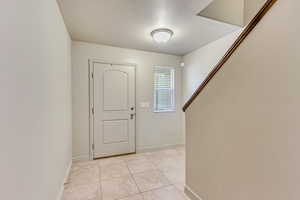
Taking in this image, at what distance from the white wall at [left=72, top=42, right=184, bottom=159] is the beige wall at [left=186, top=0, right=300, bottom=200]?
2148 mm

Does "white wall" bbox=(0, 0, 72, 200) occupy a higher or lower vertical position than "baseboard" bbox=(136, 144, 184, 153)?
higher

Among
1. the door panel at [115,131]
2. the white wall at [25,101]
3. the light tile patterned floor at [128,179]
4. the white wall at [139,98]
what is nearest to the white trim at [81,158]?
the white wall at [139,98]

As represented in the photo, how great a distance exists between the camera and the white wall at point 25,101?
778 mm

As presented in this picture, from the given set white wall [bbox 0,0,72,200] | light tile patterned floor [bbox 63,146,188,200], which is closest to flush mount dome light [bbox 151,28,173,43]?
white wall [bbox 0,0,72,200]

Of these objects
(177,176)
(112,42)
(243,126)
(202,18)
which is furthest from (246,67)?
(112,42)

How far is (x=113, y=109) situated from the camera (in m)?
3.37

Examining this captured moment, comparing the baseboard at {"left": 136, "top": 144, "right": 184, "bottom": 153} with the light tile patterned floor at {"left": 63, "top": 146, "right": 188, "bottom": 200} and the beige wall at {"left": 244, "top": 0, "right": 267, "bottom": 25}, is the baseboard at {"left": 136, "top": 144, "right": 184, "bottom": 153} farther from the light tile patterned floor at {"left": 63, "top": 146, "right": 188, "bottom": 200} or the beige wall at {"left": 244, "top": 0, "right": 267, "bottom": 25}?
the beige wall at {"left": 244, "top": 0, "right": 267, "bottom": 25}

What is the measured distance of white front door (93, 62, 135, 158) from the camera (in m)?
3.24

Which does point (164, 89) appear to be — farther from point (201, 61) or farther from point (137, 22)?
point (137, 22)

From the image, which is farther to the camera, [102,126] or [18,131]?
[102,126]

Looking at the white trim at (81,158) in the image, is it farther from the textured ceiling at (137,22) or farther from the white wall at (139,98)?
the textured ceiling at (137,22)

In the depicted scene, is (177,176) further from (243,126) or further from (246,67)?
(246,67)

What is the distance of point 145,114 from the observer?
3.71 metres

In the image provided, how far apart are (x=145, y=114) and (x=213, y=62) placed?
1.91 meters
